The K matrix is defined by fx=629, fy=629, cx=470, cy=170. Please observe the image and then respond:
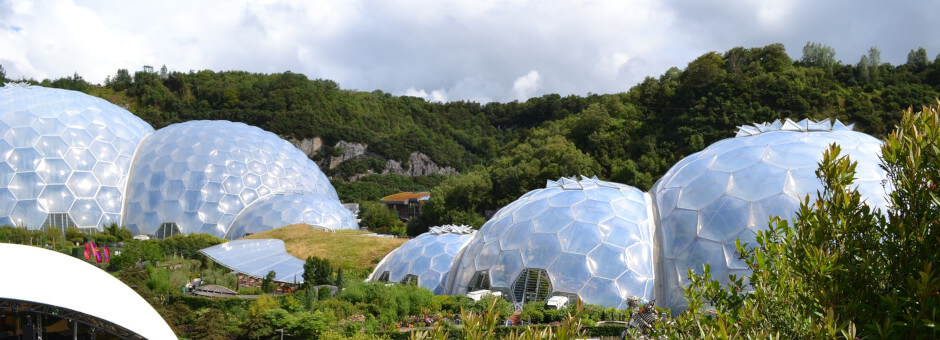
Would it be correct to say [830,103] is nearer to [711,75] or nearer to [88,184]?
[711,75]

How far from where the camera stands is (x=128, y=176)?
40906 mm

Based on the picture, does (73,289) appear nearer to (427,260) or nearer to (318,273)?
(318,273)

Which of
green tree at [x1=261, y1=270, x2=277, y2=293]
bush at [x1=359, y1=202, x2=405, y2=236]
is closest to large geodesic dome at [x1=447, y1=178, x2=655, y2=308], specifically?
green tree at [x1=261, y1=270, x2=277, y2=293]

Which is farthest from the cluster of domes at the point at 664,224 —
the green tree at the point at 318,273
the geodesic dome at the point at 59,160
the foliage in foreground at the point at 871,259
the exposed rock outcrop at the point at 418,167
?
the exposed rock outcrop at the point at 418,167

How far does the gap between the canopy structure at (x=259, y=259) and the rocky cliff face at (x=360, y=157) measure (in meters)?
54.3

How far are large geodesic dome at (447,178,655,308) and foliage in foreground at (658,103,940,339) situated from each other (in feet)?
44.1

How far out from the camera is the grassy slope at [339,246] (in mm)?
30219

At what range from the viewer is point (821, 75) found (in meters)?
46.2

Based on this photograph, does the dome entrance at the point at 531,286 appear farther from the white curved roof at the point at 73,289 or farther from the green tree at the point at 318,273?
the white curved roof at the point at 73,289

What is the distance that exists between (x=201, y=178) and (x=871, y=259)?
41.3 meters

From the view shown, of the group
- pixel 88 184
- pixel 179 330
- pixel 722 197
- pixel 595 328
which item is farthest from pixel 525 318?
pixel 88 184

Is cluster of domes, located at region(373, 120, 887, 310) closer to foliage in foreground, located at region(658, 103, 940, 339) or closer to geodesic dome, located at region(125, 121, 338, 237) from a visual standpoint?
foliage in foreground, located at region(658, 103, 940, 339)

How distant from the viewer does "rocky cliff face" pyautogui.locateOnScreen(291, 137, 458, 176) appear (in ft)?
285

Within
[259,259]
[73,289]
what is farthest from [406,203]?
[73,289]
